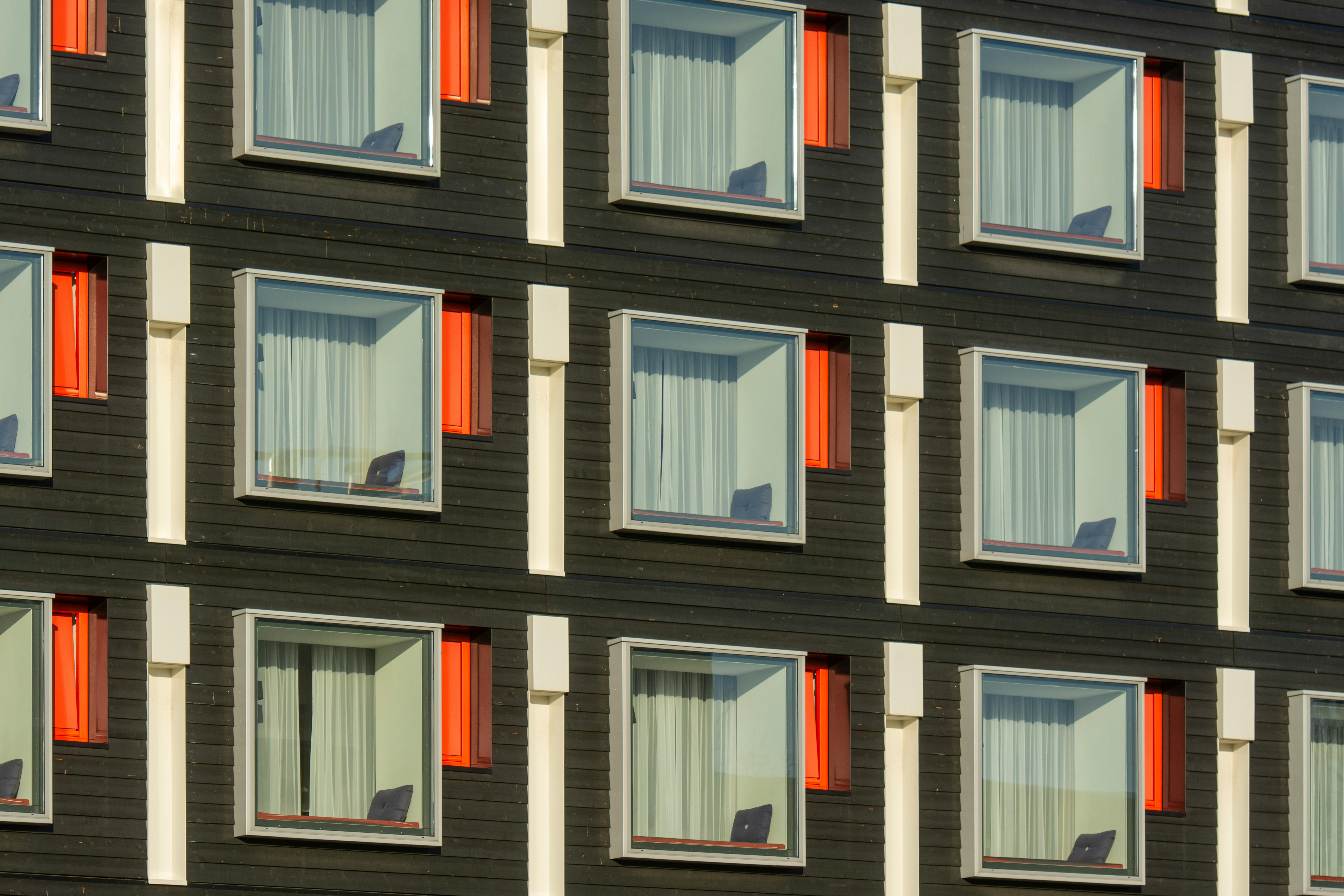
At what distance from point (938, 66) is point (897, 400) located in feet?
13.4

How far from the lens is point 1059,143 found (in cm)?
3556

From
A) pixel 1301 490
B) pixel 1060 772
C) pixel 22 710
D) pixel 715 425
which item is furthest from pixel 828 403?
pixel 22 710

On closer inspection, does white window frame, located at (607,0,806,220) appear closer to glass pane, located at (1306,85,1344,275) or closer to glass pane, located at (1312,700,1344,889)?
glass pane, located at (1306,85,1344,275)

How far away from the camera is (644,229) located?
108ft

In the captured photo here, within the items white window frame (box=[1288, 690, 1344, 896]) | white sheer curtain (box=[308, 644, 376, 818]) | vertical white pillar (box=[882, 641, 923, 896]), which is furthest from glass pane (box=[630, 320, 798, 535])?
white window frame (box=[1288, 690, 1344, 896])

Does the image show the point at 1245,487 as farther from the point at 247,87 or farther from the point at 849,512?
the point at 247,87

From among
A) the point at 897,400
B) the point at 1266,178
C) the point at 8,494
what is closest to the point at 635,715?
the point at 897,400

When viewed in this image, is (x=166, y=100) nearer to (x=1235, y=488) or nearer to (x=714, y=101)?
(x=714, y=101)

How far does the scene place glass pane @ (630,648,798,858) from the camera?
32.2m

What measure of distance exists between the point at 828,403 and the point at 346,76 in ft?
21.9

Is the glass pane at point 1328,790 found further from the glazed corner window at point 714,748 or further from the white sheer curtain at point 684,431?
the white sheer curtain at point 684,431

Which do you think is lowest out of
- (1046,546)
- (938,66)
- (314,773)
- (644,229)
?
(314,773)

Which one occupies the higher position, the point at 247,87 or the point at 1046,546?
the point at 247,87

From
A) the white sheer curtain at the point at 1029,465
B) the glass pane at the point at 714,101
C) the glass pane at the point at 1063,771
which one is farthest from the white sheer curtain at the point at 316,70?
the glass pane at the point at 1063,771
